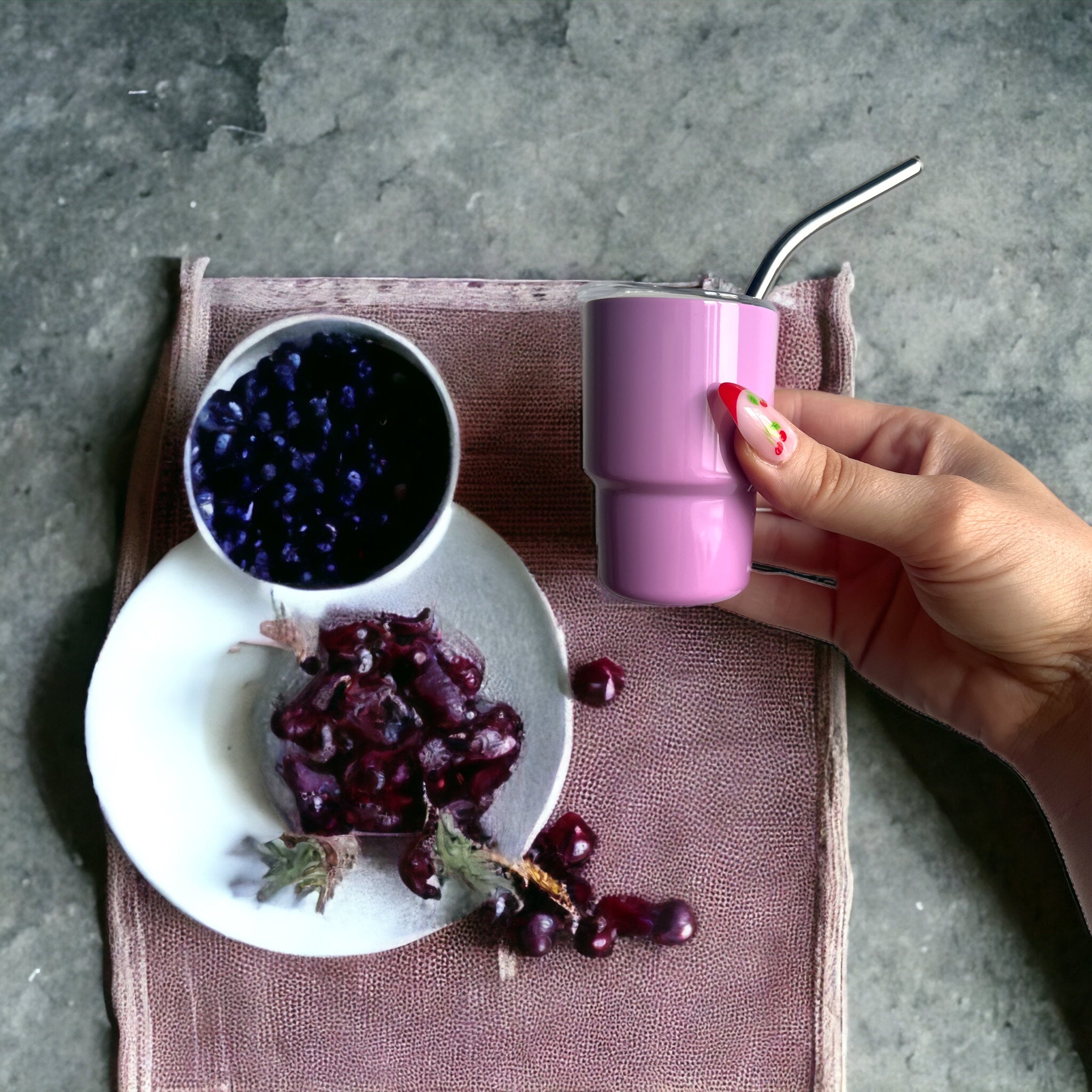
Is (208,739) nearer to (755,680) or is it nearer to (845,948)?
(755,680)

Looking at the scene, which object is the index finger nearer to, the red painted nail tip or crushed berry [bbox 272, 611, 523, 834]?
the red painted nail tip

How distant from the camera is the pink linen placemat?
2.65ft

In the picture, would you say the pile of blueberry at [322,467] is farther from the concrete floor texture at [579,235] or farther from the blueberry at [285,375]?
the concrete floor texture at [579,235]

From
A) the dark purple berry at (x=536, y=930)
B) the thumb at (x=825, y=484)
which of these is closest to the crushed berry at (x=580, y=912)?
the dark purple berry at (x=536, y=930)

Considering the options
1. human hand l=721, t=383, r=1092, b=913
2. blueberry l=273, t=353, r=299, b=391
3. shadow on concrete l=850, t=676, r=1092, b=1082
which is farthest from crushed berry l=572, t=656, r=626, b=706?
blueberry l=273, t=353, r=299, b=391

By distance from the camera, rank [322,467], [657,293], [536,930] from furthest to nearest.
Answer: [536,930] → [322,467] → [657,293]

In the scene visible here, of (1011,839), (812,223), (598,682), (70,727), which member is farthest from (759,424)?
(70,727)

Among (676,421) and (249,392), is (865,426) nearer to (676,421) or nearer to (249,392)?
(676,421)

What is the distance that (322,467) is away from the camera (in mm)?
680

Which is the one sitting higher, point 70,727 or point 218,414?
point 218,414

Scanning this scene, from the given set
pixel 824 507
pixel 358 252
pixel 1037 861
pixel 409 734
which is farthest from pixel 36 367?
pixel 1037 861

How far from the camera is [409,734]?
72 cm

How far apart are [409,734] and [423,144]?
1.79ft

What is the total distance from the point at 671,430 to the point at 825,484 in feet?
0.38
